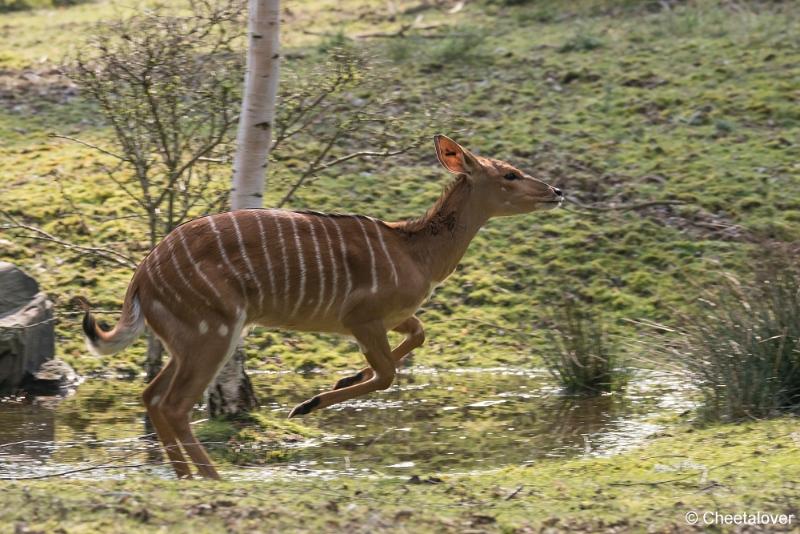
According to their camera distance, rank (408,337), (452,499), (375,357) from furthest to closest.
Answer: (408,337) < (375,357) < (452,499)

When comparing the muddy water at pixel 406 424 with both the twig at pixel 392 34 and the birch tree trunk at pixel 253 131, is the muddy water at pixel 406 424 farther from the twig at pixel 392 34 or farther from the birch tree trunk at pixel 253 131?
the twig at pixel 392 34

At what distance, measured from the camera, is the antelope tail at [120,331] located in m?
6.61

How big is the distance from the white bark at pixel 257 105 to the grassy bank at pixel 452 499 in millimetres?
1798

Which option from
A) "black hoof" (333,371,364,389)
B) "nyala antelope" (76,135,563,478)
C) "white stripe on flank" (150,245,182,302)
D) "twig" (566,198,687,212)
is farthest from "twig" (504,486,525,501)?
"twig" (566,198,687,212)

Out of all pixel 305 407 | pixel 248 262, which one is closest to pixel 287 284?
pixel 248 262

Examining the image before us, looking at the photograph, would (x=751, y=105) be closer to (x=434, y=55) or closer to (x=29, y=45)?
(x=434, y=55)

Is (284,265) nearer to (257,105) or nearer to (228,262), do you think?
(228,262)

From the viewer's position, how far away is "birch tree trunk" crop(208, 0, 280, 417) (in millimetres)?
7445

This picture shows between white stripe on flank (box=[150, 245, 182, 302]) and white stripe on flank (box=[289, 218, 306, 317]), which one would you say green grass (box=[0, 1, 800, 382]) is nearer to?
white stripe on flank (box=[289, 218, 306, 317])

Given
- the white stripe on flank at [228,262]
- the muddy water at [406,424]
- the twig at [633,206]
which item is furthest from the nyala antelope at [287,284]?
the twig at [633,206]

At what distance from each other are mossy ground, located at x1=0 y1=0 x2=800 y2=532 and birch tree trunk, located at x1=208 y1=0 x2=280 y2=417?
1.74m

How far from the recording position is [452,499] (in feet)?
18.0

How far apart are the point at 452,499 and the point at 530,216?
19.9ft

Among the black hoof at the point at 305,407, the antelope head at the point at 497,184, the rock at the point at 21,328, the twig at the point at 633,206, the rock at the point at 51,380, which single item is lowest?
the rock at the point at 51,380
